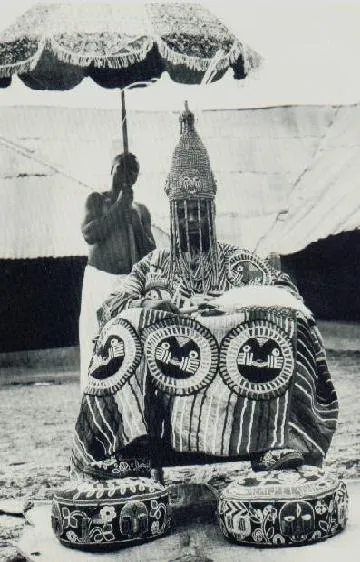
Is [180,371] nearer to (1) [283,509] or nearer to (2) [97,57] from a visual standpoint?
(1) [283,509]

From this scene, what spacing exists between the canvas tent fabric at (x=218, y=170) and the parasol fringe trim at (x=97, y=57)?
15.8 feet

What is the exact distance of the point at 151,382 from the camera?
118 inches

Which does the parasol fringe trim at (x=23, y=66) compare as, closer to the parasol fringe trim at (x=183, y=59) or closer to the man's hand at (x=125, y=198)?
the parasol fringe trim at (x=183, y=59)

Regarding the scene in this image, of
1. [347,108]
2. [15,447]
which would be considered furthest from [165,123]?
[15,447]

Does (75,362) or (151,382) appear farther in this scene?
(75,362)

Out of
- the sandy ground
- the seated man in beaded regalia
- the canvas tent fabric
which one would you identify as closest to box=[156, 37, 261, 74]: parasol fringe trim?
the seated man in beaded regalia

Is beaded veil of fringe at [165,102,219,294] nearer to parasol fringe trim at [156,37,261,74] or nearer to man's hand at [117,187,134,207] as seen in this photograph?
parasol fringe trim at [156,37,261,74]

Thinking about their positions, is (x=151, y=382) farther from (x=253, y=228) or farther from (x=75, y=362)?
(x=75, y=362)

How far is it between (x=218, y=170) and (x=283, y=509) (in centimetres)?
764

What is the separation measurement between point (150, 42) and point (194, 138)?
0.43 metres

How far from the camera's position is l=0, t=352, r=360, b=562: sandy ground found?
4.14 metres

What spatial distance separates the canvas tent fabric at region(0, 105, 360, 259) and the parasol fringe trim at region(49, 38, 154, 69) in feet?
15.8

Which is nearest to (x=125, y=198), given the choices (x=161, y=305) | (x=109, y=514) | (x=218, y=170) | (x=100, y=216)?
(x=100, y=216)

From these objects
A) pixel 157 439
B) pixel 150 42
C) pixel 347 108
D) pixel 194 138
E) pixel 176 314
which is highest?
pixel 347 108
